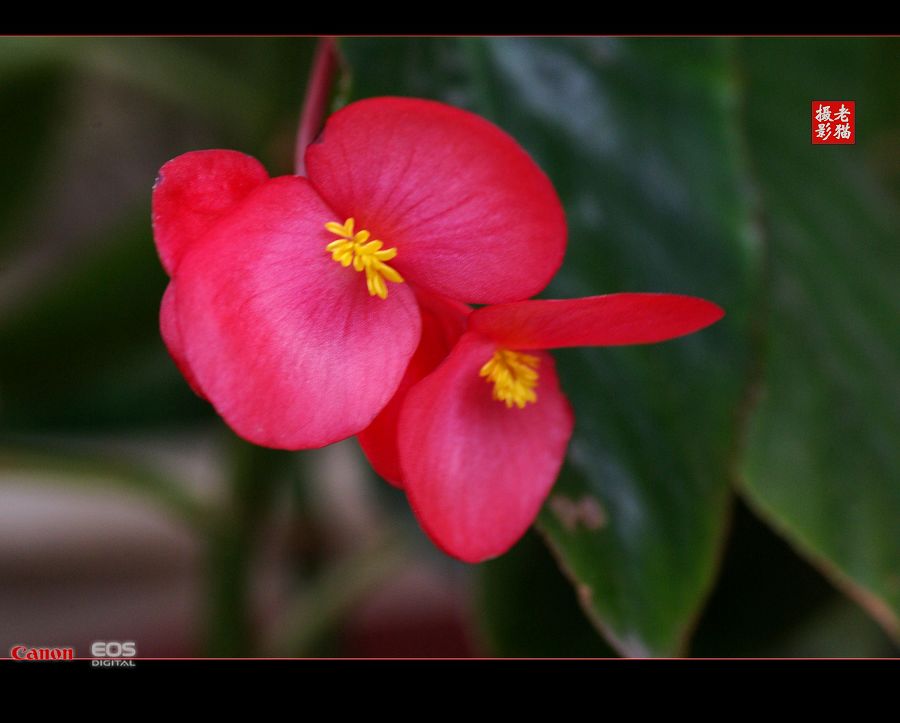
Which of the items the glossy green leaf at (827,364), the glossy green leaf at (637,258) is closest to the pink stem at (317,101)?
the glossy green leaf at (637,258)

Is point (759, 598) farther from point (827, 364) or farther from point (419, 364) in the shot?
point (419, 364)

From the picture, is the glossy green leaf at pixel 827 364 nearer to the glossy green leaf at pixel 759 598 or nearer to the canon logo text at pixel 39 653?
the glossy green leaf at pixel 759 598

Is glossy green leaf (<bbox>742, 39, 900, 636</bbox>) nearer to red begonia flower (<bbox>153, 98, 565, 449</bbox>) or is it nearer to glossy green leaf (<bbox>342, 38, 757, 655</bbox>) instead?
glossy green leaf (<bbox>342, 38, 757, 655</bbox>)

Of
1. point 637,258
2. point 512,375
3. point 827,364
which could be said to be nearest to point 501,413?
point 512,375

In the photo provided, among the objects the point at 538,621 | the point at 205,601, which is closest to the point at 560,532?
the point at 538,621

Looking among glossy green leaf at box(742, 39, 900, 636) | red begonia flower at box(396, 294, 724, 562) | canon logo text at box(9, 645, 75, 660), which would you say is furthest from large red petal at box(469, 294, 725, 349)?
canon logo text at box(9, 645, 75, 660)
